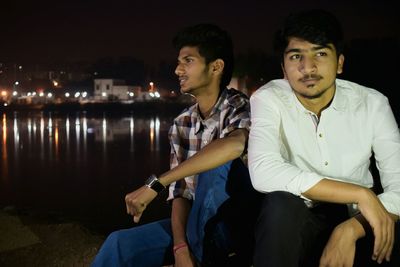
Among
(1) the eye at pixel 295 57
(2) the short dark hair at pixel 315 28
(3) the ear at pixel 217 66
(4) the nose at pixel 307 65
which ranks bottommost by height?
(3) the ear at pixel 217 66

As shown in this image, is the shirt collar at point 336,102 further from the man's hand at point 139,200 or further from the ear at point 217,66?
the man's hand at point 139,200

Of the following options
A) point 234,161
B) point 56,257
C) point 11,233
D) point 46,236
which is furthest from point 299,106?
point 11,233

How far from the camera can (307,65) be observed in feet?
7.64

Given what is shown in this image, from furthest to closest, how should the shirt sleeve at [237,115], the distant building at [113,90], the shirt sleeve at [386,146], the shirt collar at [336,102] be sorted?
the distant building at [113,90] → the shirt sleeve at [237,115] → the shirt collar at [336,102] → the shirt sleeve at [386,146]

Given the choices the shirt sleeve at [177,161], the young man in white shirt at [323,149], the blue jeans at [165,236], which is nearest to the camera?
the young man in white shirt at [323,149]

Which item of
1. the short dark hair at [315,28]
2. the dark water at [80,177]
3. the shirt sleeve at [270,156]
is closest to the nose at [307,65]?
the short dark hair at [315,28]

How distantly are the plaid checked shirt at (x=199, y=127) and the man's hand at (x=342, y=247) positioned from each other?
96 cm

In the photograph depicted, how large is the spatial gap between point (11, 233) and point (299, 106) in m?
4.45

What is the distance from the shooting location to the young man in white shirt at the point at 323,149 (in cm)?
197

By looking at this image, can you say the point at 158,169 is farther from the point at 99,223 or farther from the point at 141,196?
the point at 141,196

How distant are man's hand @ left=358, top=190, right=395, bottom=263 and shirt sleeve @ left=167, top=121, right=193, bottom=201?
124 cm

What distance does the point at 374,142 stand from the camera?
233cm

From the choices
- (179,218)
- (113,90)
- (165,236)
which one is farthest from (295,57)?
(113,90)

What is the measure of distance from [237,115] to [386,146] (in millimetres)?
938
